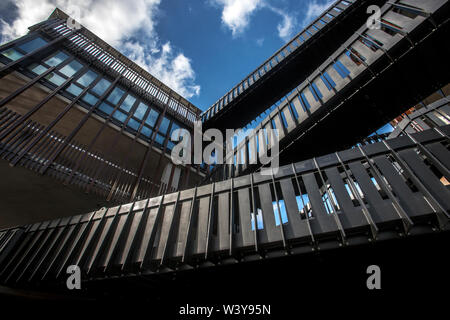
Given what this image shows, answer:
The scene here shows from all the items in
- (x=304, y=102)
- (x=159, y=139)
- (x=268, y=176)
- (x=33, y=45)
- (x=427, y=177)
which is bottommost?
(x=427, y=177)

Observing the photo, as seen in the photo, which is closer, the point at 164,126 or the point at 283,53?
the point at 283,53

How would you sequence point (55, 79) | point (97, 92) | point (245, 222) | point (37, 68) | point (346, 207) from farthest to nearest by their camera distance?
point (97, 92), point (55, 79), point (37, 68), point (245, 222), point (346, 207)

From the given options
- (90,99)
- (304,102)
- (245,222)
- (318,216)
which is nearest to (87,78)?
(90,99)

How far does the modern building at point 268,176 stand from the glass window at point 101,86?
2.89 ft

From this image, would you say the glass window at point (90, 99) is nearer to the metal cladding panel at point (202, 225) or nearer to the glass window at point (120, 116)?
the glass window at point (120, 116)

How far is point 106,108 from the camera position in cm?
1013

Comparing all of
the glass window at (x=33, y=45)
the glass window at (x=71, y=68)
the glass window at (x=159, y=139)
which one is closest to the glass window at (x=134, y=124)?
the glass window at (x=159, y=139)

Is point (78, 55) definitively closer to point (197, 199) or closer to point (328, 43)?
point (197, 199)

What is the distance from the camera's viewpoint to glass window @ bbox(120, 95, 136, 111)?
10870 mm

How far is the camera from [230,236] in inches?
143

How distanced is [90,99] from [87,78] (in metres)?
1.56

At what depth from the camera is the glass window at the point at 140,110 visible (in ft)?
37.0

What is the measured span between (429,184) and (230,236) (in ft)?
10.2

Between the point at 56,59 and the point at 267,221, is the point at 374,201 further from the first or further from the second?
the point at 56,59
